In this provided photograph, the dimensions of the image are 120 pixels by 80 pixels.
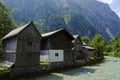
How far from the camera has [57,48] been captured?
3969 cm

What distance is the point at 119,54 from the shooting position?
9488cm

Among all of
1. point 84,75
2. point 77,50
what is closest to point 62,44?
point 84,75

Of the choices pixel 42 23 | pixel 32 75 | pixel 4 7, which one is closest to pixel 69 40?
pixel 32 75

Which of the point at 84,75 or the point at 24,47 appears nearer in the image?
the point at 84,75

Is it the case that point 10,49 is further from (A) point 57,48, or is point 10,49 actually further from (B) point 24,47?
(A) point 57,48

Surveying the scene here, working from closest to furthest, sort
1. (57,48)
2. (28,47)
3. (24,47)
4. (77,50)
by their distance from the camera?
(24,47) → (28,47) → (57,48) → (77,50)

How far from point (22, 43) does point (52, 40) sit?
30.4 feet

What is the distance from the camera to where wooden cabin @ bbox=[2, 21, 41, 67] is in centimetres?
3045

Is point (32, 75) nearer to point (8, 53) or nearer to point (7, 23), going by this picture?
point (8, 53)

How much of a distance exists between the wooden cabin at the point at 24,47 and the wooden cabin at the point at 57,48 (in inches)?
217

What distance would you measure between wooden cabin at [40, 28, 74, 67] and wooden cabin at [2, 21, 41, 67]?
5.51m

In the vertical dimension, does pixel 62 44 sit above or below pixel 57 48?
above

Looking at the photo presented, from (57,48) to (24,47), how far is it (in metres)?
10.3

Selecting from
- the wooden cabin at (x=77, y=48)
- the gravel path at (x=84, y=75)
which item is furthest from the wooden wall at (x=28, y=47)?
the wooden cabin at (x=77, y=48)
